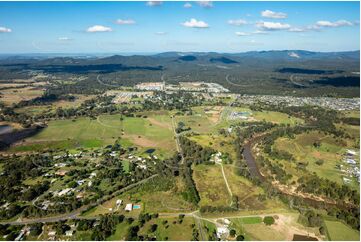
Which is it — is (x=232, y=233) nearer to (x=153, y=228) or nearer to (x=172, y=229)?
(x=172, y=229)

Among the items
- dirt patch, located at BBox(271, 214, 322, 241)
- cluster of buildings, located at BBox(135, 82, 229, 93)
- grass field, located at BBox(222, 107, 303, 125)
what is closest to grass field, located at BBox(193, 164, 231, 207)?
dirt patch, located at BBox(271, 214, 322, 241)

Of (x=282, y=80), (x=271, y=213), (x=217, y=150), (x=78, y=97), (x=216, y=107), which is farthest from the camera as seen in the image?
(x=282, y=80)

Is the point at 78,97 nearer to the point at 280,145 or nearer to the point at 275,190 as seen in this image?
the point at 280,145

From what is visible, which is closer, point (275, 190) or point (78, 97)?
point (275, 190)

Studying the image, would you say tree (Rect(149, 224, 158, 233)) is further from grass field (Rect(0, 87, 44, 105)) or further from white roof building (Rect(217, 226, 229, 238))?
grass field (Rect(0, 87, 44, 105))

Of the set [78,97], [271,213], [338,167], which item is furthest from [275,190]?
[78,97]

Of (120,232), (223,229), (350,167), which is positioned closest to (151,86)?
(350,167)

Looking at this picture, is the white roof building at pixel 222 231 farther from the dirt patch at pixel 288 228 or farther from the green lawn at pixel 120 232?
the green lawn at pixel 120 232
